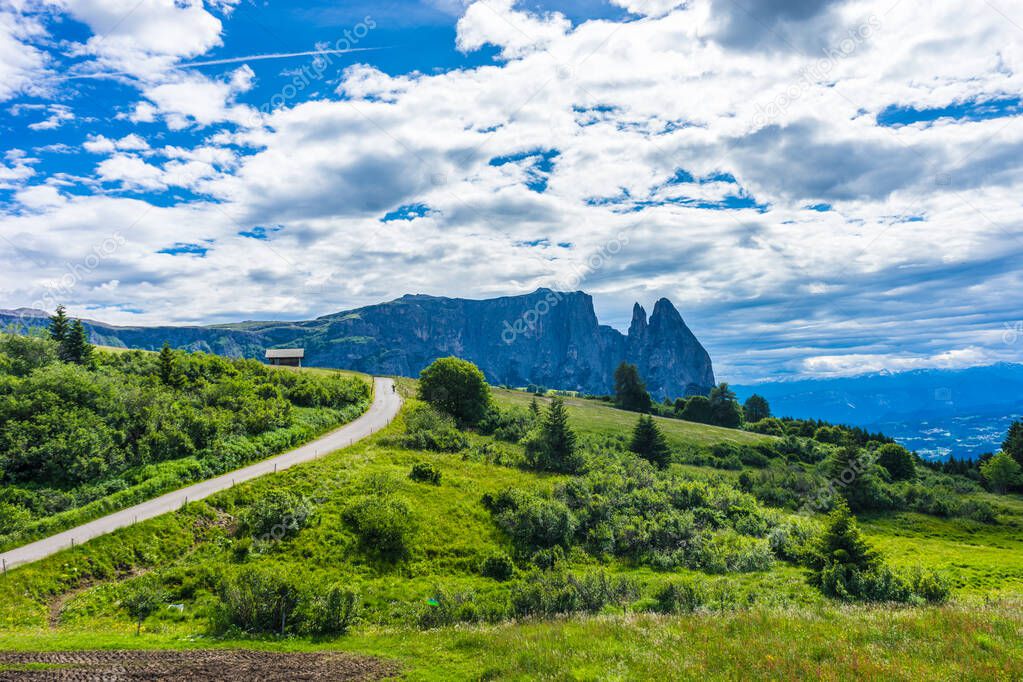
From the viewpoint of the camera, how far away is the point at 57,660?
13.6m

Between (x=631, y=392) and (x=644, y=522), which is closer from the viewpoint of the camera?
(x=644, y=522)

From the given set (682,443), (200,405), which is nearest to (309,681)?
(200,405)

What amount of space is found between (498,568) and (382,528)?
7583mm

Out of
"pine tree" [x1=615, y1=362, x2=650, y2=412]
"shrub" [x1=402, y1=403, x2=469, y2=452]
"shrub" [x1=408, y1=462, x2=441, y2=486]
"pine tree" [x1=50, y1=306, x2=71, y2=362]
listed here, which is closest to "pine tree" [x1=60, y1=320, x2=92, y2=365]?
"pine tree" [x1=50, y1=306, x2=71, y2=362]

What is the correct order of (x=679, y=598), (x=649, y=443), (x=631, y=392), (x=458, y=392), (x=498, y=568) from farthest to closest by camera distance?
(x=631, y=392)
(x=458, y=392)
(x=649, y=443)
(x=498, y=568)
(x=679, y=598)

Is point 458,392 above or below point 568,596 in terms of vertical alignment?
above

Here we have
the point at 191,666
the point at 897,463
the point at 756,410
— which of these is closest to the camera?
the point at 191,666

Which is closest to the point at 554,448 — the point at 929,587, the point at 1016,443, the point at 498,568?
the point at 498,568

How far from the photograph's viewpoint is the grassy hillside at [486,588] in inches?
472

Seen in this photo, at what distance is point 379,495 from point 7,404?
88.5 ft

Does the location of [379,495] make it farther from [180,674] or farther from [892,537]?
[892,537]

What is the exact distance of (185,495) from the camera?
107ft

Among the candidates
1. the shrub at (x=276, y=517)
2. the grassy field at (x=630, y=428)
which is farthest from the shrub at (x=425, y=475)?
the grassy field at (x=630, y=428)

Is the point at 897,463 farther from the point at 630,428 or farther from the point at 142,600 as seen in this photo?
the point at 142,600
